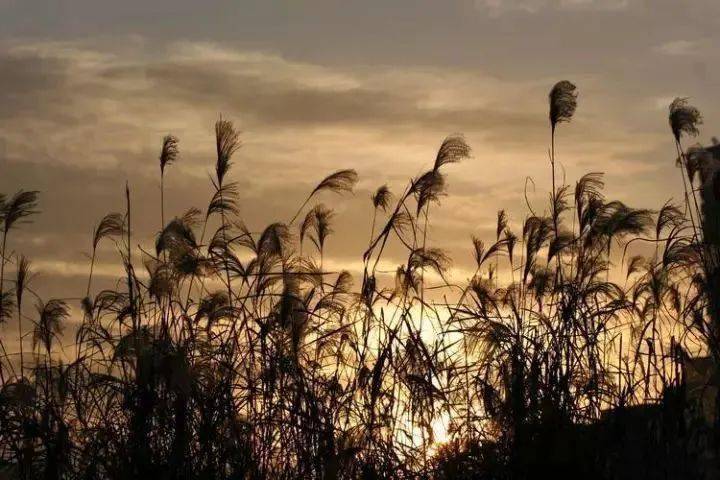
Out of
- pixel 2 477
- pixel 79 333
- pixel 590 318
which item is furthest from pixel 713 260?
pixel 2 477

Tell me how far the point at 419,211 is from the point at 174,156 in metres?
1.49

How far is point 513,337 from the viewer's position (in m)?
6.00

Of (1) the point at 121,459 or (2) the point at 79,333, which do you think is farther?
(2) the point at 79,333

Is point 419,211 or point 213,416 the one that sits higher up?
point 419,211

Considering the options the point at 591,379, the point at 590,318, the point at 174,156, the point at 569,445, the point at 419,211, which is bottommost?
the point at 569,445

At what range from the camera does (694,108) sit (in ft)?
22.1

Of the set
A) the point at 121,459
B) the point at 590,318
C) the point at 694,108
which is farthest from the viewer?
the point at 694,108

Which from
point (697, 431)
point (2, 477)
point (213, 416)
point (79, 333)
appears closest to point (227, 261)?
point (213, 416)

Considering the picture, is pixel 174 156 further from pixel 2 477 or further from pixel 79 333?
pixel 2 477

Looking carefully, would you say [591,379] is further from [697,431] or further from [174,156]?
[174,156]

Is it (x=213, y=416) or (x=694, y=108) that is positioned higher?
(x=694, y=108)

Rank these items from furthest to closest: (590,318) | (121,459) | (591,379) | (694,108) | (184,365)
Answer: (694,108), (590,318), (591,379), (121,459), (184,365)

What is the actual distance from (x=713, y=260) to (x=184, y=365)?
10.6 ft

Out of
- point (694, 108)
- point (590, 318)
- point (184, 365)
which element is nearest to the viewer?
point (184, 365)
